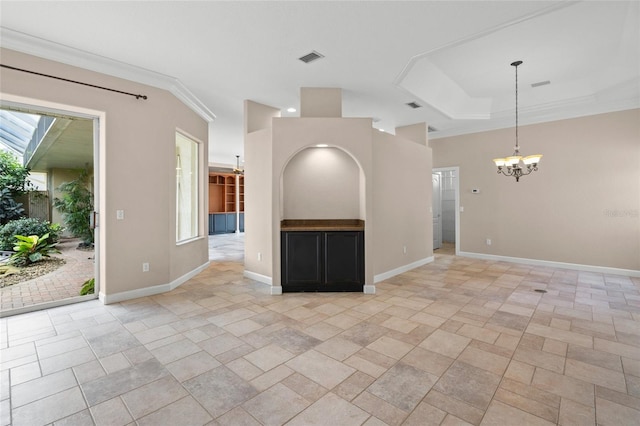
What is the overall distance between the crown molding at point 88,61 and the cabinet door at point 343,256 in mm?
3166

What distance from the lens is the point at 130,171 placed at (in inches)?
157

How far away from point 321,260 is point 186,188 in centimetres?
287

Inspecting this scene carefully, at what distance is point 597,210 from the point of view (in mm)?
5453

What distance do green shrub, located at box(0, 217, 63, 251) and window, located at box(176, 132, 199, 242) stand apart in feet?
5.01

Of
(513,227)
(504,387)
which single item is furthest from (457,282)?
(504,387)

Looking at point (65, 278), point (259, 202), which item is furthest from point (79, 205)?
point (259, 202)

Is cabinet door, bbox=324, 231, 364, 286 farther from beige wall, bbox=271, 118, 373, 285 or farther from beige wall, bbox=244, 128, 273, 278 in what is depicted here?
beige wall, bbox=244, 128, 273, 278

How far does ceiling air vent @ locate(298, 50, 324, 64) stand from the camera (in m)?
3.61

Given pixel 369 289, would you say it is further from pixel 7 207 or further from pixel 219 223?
pixel 219 223

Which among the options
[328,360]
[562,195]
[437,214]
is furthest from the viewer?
[437,214]

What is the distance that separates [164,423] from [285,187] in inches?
144

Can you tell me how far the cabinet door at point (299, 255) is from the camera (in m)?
4.33

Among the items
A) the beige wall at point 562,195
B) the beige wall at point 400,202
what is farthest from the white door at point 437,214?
the beige wall at point 400,202

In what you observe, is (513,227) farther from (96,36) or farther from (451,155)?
(96,36)
